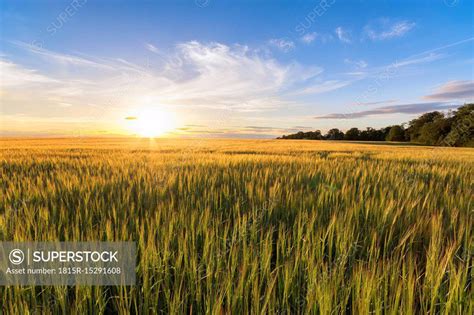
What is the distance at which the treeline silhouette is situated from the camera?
5712 centimetres

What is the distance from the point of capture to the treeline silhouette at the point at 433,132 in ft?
187

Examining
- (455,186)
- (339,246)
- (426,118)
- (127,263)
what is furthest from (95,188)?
(426,118)

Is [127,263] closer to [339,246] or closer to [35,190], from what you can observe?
[339,246]

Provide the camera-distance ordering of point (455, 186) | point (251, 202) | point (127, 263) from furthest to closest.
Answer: point (455, 186), point (251, 202), point (127, 263)

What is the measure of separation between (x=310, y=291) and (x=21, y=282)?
126cm

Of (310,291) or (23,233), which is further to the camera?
(23,233)

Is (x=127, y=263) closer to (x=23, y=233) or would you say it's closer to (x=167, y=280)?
(x=167, y=280)

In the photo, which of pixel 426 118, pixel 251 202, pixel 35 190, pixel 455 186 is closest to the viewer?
pixel 251 202

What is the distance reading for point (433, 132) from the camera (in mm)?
62219

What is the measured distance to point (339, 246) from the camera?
1.62 metres

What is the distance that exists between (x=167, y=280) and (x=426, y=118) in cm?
9291

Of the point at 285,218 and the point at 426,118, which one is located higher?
the point at 426,118

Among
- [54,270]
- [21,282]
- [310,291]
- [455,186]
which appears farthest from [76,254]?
[455,186]

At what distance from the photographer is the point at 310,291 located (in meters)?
1.08
